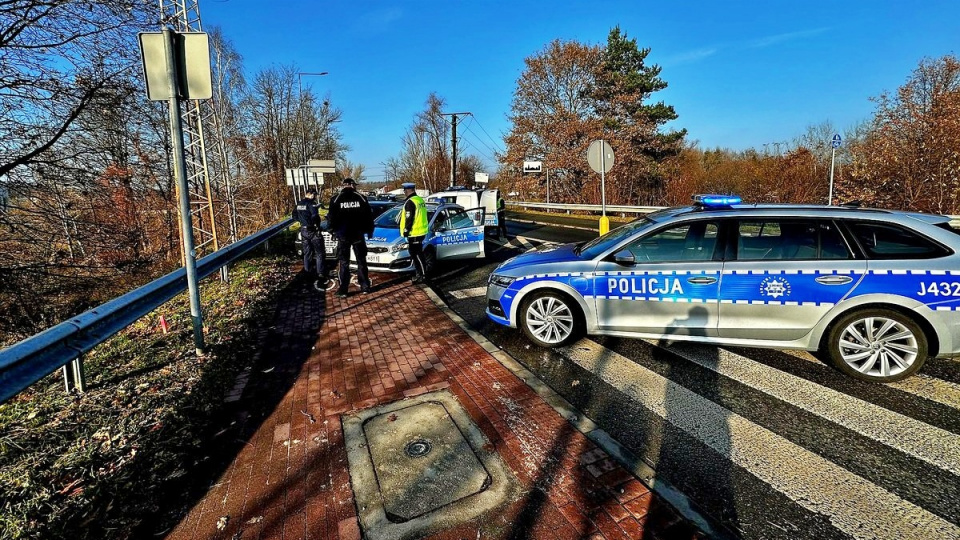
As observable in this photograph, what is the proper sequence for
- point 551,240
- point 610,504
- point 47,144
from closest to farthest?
point 610,504 → point 47,144 → point 551,240

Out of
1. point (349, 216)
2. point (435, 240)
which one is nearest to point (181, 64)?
point (349, 216)

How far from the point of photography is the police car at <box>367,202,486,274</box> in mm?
9180

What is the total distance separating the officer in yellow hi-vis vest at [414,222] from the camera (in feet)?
26.5

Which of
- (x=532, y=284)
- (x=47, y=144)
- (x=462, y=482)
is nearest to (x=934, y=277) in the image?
(x=532, y=284)

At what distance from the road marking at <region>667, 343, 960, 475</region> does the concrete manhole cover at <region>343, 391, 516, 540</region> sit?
8.66 feet

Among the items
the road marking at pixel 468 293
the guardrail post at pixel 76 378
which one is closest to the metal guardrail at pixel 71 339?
the guardrail post at pixel 76 378

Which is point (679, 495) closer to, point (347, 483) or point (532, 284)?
point (347, 483)

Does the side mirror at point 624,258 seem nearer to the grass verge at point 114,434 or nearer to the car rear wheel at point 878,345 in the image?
the car rear wheel at point 878,345

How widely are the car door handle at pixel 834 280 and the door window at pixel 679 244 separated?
920mm

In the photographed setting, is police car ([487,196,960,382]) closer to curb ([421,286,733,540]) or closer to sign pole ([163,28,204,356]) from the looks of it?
curb ([421,286,733,540])

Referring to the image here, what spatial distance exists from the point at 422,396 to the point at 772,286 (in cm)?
345

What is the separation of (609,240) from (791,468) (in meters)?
2.91

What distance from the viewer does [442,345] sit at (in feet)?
17.1

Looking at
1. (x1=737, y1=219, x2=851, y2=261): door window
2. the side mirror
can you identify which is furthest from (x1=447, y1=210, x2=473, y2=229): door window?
(x1=737, y1=219, x2=851, y2=261): door window
